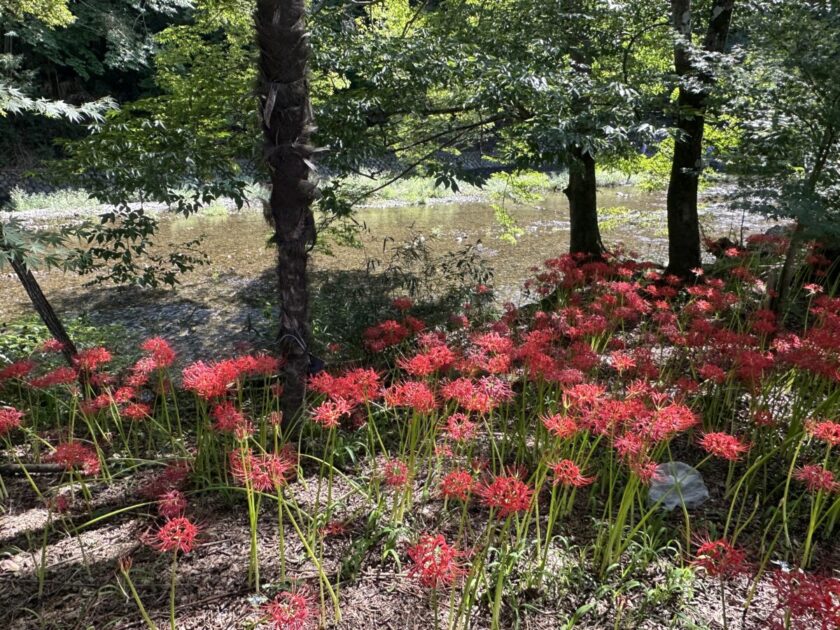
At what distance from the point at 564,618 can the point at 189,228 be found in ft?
52.0

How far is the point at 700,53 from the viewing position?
508 centimetres

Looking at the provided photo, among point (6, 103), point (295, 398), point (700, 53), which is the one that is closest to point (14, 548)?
point (295, 398)

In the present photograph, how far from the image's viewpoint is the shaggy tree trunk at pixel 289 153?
2506mm

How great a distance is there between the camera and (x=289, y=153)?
266 cm

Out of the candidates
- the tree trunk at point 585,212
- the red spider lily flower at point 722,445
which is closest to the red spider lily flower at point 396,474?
the red spider lily flower at point 722,445

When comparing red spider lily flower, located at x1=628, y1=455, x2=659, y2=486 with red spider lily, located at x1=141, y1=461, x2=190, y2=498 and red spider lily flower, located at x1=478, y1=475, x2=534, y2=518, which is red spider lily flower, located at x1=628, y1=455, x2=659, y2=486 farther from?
red spider lily, located at x1=141, y1=461, x2=190, y2=498

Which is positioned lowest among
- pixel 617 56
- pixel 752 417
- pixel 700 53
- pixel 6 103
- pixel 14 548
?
pixel 14 548

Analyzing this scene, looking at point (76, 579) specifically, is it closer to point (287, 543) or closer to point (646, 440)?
point (287, 543)

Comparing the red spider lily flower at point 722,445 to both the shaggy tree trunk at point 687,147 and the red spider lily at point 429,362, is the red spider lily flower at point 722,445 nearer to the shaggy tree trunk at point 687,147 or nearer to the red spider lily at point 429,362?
the red spider lily at point 429,362

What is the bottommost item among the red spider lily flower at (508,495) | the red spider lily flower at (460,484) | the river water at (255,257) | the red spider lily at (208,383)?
the river water at (255,257)

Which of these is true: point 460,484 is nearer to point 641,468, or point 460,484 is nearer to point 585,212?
point 641,468

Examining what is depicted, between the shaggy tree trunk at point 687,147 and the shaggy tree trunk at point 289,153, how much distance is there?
448cm

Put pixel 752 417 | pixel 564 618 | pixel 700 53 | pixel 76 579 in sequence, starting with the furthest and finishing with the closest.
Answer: pixel 700 53 → pixel 752 417 → pixel 76 579 → pixel 564 618

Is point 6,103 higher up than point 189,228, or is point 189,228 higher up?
point 6,103
